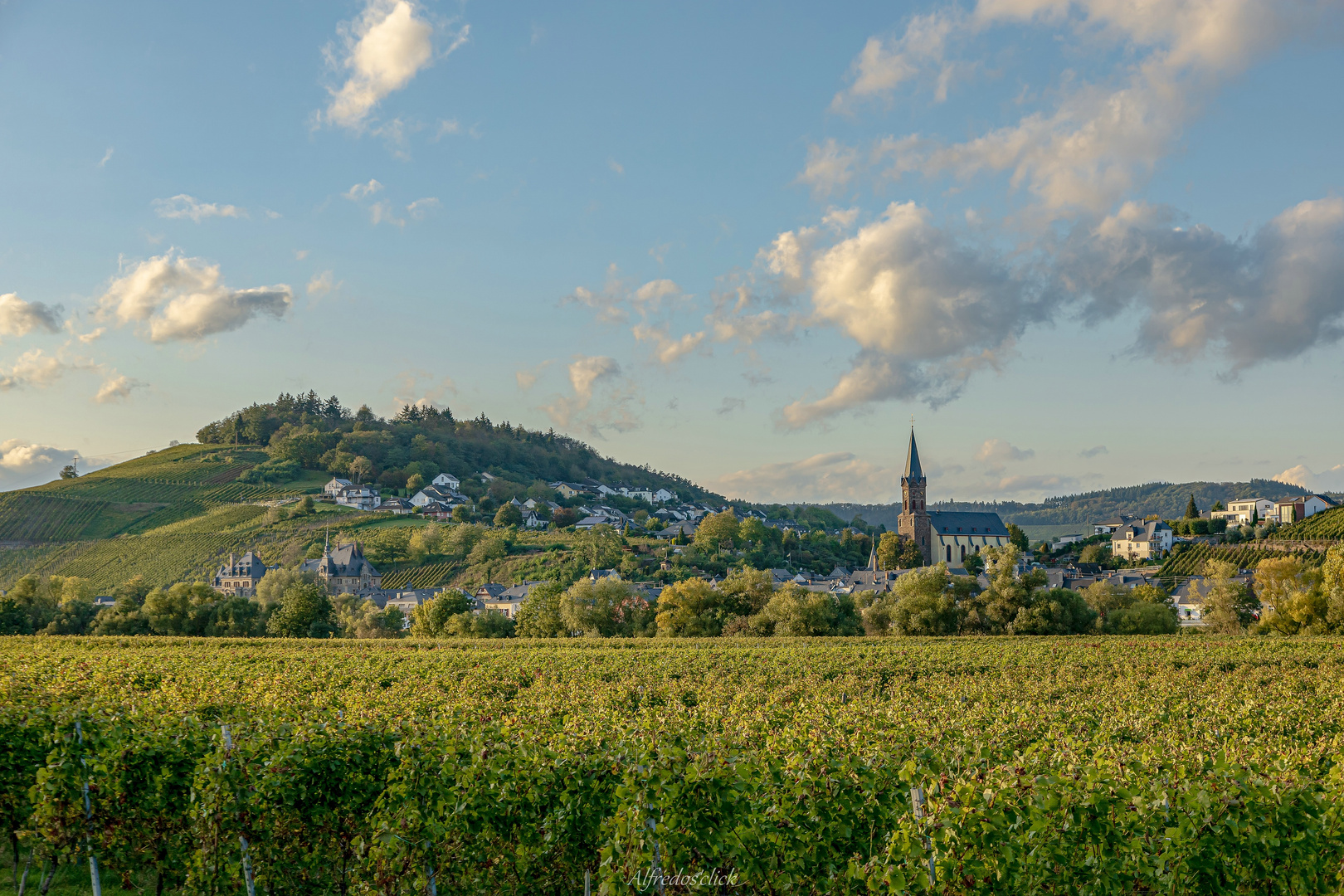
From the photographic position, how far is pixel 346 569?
94188mm

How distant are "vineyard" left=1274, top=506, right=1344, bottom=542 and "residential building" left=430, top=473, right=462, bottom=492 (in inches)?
5083

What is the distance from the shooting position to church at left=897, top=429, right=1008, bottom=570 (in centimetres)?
13175

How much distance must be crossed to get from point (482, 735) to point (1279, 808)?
23.0ft

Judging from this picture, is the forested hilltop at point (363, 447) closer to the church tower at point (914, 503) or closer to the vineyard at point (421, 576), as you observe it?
the vineyard at point (421, 576)

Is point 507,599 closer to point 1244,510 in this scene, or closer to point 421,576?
point 421,576

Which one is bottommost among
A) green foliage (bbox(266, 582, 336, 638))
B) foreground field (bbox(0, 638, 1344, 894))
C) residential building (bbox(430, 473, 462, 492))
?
green foliage (bbox(266, 582, 336, 638))

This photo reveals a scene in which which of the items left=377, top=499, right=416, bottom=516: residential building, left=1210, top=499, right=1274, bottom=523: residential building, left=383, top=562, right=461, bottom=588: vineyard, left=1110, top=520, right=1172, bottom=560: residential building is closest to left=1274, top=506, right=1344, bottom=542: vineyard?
left=1110, top=520, right=1172, bottom=560: residential building

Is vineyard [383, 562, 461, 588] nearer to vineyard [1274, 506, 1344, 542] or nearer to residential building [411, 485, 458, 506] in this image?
residential building [411, 485, 458, 506]

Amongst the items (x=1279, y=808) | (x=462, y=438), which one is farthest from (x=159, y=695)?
(x=462, y=438)

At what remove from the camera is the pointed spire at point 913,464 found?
131875mm

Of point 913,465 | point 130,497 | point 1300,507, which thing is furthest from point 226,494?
point 1300,507

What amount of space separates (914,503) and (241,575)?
327 feet

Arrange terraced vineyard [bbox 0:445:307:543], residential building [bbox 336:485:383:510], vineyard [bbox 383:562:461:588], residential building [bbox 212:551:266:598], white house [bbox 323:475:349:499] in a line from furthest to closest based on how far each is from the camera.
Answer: residential building [bbox 336:485:383:510]
white house [bbox 323:475:349:499]
terraced vineyard [bbox 0:445:307:543]
vineyard [bbox 383:562:461:588]
residential building [bbox 212:551:266:598]

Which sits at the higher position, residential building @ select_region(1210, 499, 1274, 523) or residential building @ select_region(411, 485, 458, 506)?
residential building @ select_region(411, 485, 458, 506)
